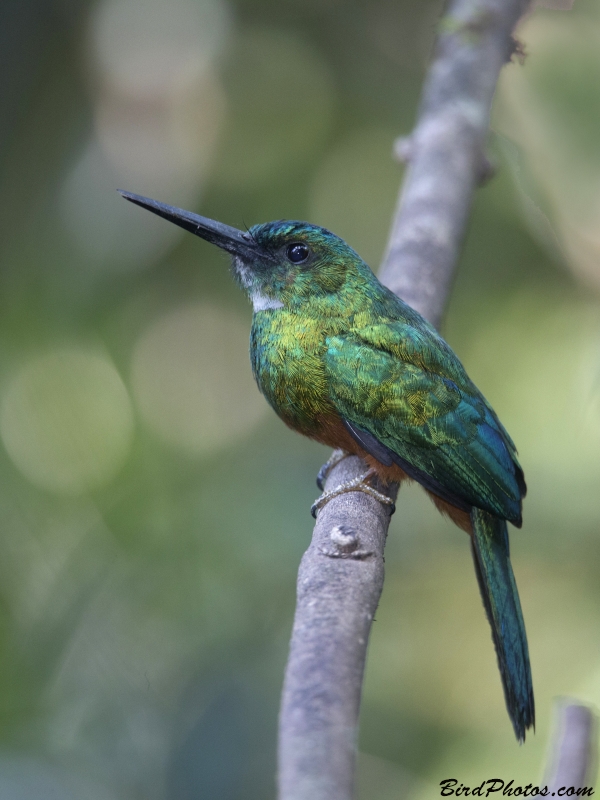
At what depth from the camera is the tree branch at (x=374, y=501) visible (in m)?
1.00

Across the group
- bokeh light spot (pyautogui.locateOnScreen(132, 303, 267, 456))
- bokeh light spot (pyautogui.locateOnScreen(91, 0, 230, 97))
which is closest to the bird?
bokeh light spot (pyautogui.locateOnScreen(132, 303, 267, 456))

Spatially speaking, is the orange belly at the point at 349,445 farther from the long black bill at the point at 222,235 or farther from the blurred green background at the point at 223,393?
the long black bill at the point at 222,235

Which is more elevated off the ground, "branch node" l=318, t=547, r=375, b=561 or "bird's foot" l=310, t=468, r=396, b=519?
"bird's foot" l=310, t=468, r=396, b=519

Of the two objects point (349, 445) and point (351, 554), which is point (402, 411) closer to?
point (349, 445)

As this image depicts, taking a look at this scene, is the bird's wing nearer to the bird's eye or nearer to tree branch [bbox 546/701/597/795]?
the bird's eye

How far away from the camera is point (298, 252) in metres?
2.56

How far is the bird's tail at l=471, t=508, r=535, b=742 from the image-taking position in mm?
2010

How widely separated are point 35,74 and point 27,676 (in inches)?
95.3

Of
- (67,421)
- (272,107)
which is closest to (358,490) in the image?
(67,421)

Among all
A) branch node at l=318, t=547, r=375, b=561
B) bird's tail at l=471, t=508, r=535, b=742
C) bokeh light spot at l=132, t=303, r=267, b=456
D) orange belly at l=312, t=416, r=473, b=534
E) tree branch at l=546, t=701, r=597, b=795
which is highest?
bokeh light spot at l=132, t=303, r=267, b=456

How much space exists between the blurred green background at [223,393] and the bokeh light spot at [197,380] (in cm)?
1

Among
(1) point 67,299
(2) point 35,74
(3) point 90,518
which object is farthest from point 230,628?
(2) point 35,74

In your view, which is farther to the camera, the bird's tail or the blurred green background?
the blurred green background

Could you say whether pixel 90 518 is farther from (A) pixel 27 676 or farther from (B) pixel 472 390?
(B) pixel 472 390
